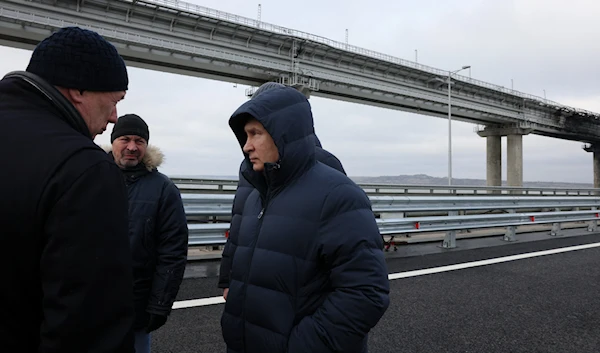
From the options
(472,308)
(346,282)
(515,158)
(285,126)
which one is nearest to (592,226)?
(472,308)

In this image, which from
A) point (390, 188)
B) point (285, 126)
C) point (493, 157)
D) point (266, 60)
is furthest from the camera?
point (493, 157)

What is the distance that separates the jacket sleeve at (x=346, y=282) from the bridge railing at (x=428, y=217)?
3.64m

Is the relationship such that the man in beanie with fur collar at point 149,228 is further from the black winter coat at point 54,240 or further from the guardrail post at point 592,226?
the guardrail post at point 592,226

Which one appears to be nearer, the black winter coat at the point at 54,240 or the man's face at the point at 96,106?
the black winter coat at the point at 54,240

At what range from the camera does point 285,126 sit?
184 centimetres

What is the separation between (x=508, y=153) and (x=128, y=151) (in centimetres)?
5066

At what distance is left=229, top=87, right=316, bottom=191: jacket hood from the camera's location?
1827 mm

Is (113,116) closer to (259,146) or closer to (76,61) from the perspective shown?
(76,61)

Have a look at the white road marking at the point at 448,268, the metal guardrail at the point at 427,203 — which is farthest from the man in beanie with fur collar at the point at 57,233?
the metal guardrail at the point at 427,203

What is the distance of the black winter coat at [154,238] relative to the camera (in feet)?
8.18

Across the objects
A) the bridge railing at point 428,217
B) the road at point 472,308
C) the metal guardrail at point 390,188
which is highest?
the metal guardrail at point 390,188

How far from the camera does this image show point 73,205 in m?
1.00

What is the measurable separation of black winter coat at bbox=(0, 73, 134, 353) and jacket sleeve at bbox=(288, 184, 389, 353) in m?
0.89

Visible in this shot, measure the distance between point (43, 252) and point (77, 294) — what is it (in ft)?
0.47
